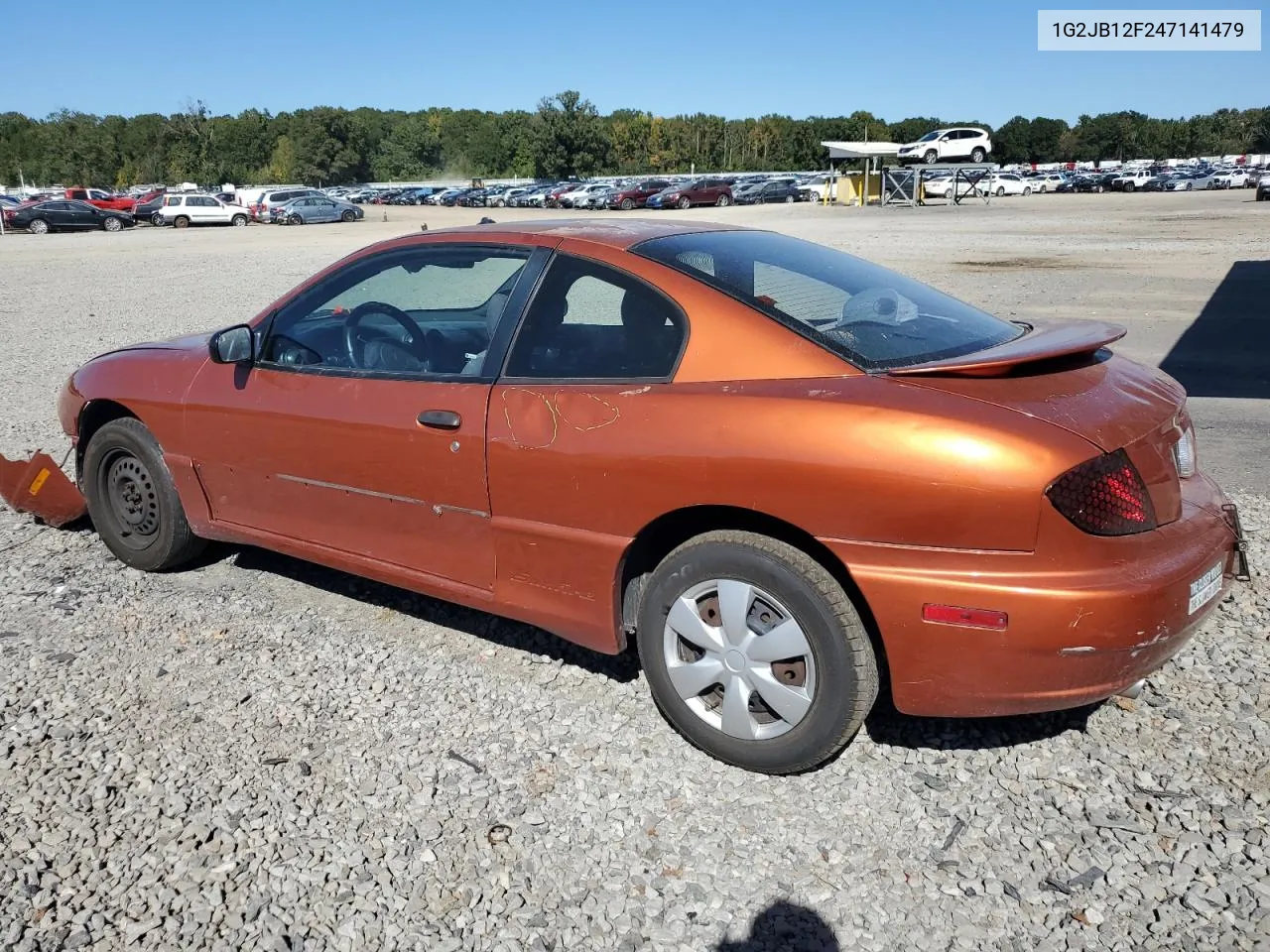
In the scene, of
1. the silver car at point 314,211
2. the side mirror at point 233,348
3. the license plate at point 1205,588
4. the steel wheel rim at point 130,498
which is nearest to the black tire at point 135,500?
the steel wheel rim at point 130,498

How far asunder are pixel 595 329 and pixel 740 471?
847 millimetres

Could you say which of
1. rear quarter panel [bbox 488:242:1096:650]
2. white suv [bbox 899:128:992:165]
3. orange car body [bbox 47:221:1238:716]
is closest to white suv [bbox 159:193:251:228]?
white suv [bbox 899:128:992:165]

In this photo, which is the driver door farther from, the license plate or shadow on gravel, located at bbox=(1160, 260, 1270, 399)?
shadow on gravel, located at bbox=(1160, 260, 1270, 399)

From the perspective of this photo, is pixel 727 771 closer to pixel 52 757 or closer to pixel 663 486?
pixel 663 486

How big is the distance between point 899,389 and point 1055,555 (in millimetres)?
602

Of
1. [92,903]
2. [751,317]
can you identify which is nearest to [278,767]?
[92,903]

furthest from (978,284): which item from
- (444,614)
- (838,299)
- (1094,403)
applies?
(1094,403)

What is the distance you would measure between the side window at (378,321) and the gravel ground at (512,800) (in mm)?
1109

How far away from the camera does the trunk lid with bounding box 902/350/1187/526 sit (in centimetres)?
278

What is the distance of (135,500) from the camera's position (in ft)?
15.7

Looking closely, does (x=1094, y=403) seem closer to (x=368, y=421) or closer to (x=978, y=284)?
(x=368, y=421)

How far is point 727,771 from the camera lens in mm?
3184

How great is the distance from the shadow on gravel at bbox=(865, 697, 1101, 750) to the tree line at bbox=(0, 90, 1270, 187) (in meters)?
92.3

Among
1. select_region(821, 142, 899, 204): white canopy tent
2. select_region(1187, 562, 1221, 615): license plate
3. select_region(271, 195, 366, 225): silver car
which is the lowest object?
select_region(1187, 562, 1221, 615): license plate
